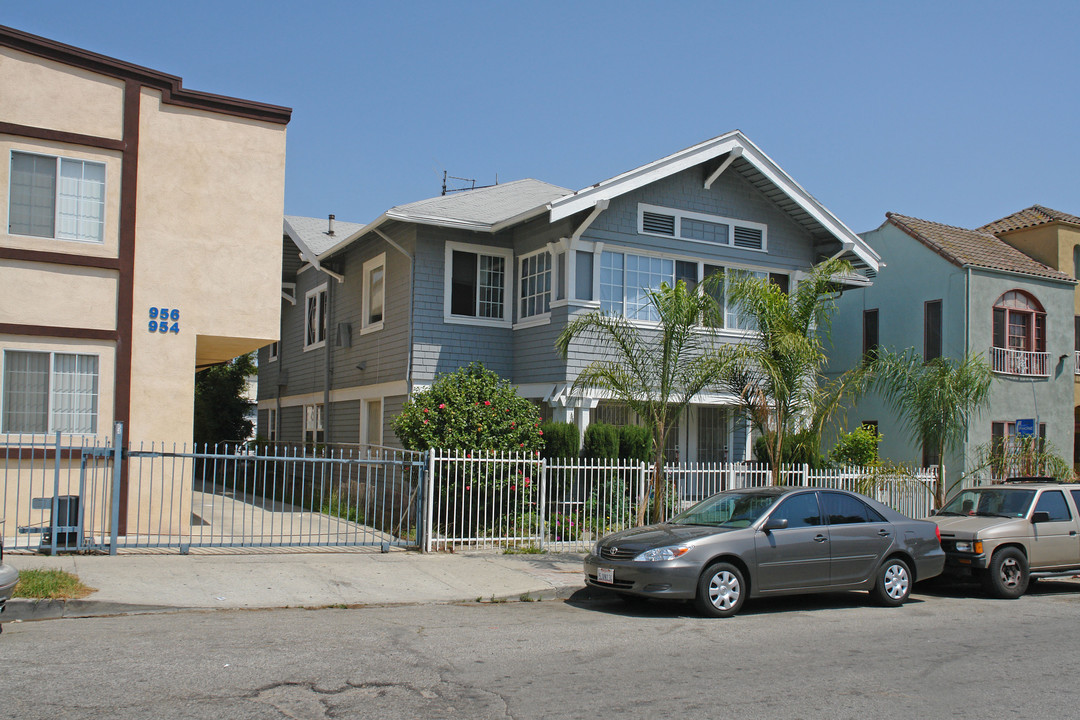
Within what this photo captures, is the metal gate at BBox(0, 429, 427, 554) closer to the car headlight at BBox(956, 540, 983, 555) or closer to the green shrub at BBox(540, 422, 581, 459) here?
the green shrub at BBox(540, 422, 581, 459)

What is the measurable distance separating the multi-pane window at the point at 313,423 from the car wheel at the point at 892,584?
595 inches

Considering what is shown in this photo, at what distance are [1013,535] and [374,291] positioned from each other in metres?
13.0

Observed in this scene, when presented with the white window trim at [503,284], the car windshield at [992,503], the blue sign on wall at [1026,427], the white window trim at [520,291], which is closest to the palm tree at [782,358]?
the car windshield at [992,503]

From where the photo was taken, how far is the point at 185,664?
6836 mm

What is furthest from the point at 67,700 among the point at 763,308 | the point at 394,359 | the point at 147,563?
the point at 394,359

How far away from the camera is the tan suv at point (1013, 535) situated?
1166cm

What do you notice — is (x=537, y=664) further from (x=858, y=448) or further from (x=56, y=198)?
(x=858, y=448)

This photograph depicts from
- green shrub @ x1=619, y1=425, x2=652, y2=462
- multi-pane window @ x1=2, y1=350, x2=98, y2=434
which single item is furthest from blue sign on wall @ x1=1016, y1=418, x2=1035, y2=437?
multi-pane window @ x1=2, y1=350, x2=98, y2=434

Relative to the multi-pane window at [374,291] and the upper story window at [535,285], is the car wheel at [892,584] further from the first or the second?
the multi-pane window at [374,291]

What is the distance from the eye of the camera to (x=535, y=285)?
696 inches

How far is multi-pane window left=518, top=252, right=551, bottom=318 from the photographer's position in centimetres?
1733

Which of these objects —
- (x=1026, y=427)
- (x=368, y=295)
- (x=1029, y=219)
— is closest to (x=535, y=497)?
(x=368, y=295)

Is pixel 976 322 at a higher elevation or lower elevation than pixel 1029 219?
lower

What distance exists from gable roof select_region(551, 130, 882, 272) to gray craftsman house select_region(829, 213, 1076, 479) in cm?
367
